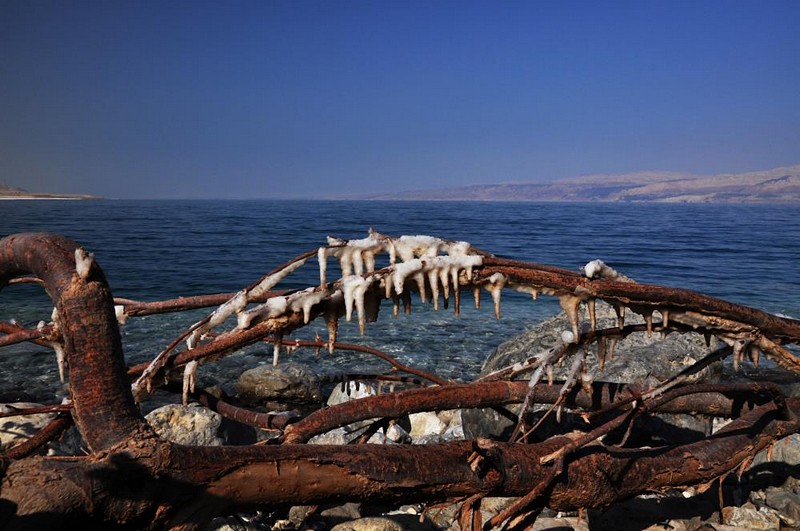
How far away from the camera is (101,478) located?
7.13 ft

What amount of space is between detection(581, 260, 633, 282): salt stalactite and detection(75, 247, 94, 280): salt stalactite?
2404 millimetres

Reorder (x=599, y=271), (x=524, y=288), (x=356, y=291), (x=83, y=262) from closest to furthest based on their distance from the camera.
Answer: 1. (x=83, y=262)
2. (x=356, y=291)
3. (x=524, y=288)
4. (x=599, y=271)

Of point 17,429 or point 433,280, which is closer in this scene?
point 433,280

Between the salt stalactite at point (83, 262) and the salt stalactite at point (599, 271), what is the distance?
94.6 inches

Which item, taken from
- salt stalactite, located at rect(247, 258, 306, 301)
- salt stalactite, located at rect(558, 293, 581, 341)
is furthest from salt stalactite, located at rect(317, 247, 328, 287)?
salt stalactite, located at rect(558, 293, 581, 341)

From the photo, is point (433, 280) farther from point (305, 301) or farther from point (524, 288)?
point (305, 301)

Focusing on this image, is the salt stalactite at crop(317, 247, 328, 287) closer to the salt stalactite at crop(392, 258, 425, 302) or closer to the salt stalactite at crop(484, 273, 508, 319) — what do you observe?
the salt stalactite at crop(392, 258, 425, 302)

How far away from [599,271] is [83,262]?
2.56m

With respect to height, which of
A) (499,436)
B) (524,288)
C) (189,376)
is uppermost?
(524,288)

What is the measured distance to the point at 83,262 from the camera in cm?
231

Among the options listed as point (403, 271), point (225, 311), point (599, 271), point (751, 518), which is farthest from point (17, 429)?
point (751, 518)

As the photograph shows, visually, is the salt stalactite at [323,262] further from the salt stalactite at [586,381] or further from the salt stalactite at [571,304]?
the salt stalactite at [586,381]

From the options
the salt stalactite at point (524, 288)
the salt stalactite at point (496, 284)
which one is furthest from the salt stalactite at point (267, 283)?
the salt stalactite at point (524, 288)

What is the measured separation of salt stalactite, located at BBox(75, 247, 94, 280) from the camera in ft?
7.59
